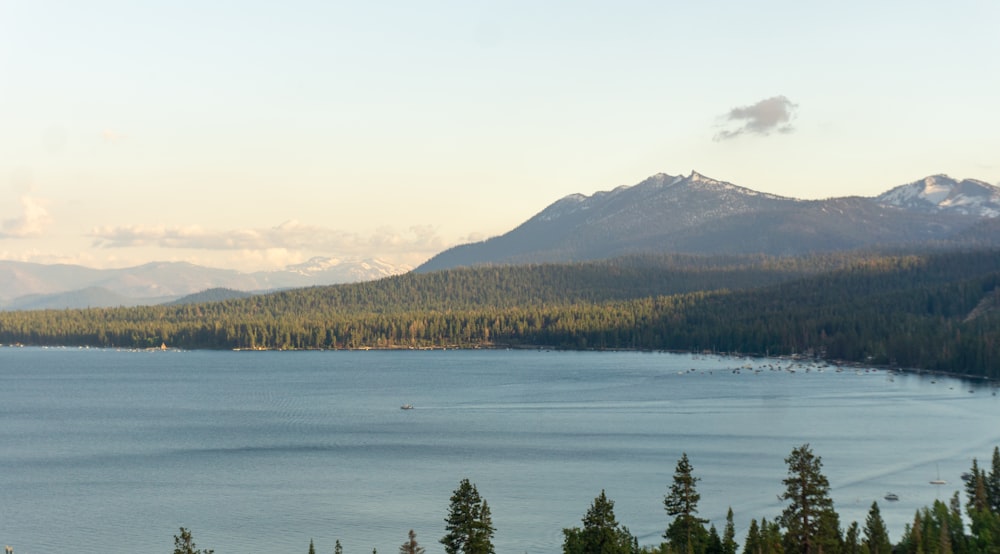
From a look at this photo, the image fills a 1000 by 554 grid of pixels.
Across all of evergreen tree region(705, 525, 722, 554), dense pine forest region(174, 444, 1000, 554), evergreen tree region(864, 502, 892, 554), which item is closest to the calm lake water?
dense pine forest region(174, 444, 1000, 554)

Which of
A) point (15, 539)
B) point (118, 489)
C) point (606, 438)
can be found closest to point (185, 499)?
point (118, 489)

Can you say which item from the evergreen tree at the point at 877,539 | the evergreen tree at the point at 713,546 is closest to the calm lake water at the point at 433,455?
the evergreen tree at the point at 713,546

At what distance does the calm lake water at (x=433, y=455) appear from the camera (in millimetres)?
83062

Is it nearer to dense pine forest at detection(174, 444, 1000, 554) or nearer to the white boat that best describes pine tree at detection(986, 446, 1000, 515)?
dense pine forest at detection(174, 444, 1000, 554)

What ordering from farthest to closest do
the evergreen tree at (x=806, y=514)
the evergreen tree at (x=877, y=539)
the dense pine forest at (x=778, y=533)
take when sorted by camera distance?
the evergreen tree at (x=877, y=539)
the evergreen tree at (x=806, y=514)
the dense pine forest at (x=778, y=533)

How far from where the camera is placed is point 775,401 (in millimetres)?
160125

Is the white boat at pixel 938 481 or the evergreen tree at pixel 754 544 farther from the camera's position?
the white boat at pixel 938 481

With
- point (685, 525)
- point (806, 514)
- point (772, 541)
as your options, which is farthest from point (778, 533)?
point (685, 525)

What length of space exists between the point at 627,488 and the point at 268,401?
87.0 meters

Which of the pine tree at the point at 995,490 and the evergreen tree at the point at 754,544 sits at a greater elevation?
the pine tree at the point at 995,490

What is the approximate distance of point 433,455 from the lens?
372 feet

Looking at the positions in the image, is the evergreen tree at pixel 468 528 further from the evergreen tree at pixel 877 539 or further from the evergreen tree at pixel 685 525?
the evergreen tree at pixel 877 539

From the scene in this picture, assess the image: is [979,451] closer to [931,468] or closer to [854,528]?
[931,468]

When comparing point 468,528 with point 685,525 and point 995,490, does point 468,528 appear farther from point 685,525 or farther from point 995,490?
point 995,490
